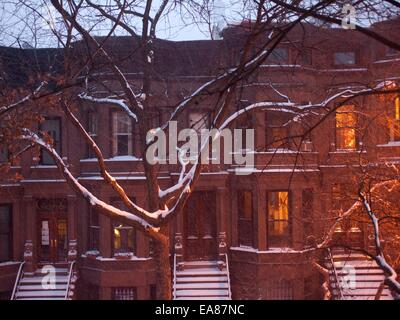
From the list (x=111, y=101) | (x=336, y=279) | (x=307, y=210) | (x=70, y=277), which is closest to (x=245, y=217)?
(x=307, y=210)

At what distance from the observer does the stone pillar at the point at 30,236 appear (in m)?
15.3

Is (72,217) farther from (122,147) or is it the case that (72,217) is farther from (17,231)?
(122,147)

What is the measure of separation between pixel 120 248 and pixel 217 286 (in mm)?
3337

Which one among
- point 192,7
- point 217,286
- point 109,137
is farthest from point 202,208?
point 192,7

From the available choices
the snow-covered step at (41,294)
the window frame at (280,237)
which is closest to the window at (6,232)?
the snow-covered step at (41,294)

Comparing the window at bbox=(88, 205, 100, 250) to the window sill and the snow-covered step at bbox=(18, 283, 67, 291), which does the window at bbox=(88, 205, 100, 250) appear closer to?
the snow-covered step at bbox=(18, 283, 67, 291)

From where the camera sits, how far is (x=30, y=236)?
1555cm

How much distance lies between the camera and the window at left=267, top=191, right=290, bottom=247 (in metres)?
15.4

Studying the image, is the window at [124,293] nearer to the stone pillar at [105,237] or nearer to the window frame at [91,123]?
the stone pillar at [105,237]

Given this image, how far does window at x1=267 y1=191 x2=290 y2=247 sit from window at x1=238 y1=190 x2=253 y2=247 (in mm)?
620

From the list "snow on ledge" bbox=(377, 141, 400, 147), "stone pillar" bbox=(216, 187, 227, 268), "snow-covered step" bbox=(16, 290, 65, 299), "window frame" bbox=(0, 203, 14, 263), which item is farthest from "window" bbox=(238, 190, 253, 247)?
"window frame" bbox=(0, 203, 14, 263)

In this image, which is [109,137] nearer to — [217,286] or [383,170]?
[217,286]

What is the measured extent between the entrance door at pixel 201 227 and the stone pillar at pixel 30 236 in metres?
4.88

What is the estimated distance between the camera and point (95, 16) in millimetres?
9289
